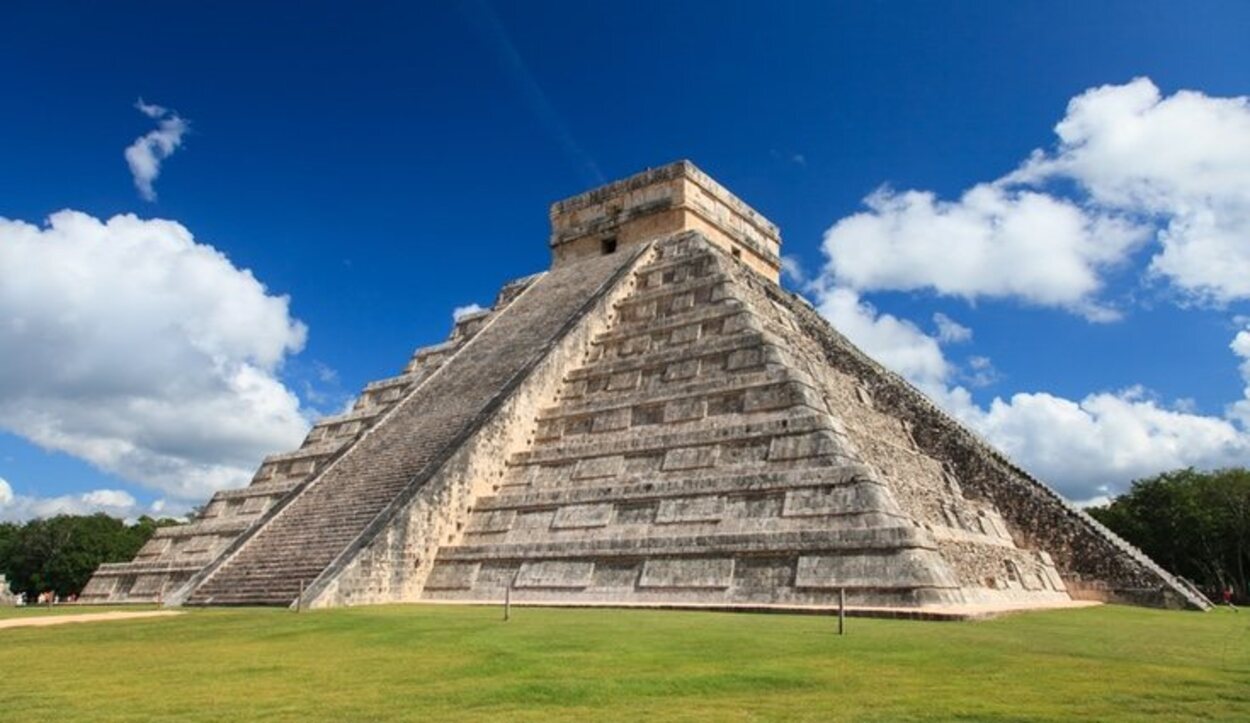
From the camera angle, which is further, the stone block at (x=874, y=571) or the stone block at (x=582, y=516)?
the stone block at (x=582, y=516)

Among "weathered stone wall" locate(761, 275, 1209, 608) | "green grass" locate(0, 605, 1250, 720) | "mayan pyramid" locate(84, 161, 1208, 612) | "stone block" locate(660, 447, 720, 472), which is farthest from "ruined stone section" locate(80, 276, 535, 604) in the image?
"weathered stone wall" locate(761, 275, 1209, 608)

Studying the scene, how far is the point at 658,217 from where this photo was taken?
2338cm

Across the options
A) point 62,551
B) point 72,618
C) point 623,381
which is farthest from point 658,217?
point 62,551

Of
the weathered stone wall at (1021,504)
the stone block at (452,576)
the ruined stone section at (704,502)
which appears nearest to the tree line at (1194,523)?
the weathered stone wall at (1021,504)

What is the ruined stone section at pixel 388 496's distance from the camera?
44.5 feet

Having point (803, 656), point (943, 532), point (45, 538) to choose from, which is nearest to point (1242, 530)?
point (943, 532)

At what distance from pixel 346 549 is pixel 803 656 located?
844 centimetres

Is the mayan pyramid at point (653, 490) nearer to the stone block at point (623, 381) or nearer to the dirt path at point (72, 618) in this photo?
the stone block at point (623, 381)

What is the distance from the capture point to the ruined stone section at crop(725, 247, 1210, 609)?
555 inches

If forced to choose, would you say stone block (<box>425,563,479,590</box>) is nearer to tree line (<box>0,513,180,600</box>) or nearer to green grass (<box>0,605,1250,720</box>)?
green grass (<box>0,605,1250,720</box>)

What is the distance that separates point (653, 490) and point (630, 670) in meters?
7.13

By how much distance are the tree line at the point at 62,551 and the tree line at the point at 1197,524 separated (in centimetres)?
4278

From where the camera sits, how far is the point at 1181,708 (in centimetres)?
511

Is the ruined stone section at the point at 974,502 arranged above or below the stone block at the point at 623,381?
below
